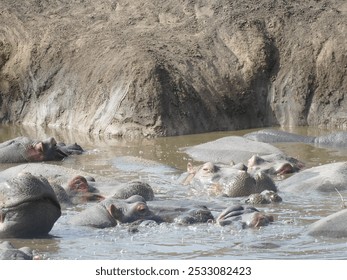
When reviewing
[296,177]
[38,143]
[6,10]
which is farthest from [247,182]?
[6,10]

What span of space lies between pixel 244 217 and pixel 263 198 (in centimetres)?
128

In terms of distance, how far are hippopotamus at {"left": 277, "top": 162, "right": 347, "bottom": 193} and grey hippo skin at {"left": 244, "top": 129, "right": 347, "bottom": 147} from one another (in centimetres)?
393

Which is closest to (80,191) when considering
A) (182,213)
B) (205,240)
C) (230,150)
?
(182,213)

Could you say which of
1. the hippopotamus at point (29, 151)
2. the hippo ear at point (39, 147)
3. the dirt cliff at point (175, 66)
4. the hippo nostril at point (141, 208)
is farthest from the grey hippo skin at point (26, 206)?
the dirt cliff at point (175, 66)

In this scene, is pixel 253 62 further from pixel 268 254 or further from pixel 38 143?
pixel 268 254

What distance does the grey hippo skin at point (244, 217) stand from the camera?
8.95m

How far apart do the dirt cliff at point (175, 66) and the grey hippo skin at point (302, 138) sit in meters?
2.09

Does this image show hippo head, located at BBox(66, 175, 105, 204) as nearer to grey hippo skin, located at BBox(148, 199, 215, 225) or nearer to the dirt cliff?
grey hippo skin, located at BBox(148, 199, 215, 225)

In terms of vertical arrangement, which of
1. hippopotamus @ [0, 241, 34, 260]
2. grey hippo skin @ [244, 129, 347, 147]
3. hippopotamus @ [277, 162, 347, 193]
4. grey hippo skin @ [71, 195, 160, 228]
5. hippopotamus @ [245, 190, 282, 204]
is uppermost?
hippopotamus @ [0, 241, 34, 260]

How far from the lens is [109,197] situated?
1009 centimetres

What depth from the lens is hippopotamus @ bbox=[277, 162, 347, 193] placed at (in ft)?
36.4

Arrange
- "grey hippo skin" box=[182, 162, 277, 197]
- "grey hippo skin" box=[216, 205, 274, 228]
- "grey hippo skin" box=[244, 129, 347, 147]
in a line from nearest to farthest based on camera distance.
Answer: "grey hippo skin" box=[216, 205, 274, 228] < "grey hippo skin" box=[182, 162, 277, 197] < "grey hippo skin" box=[244, 129, 347, 147]

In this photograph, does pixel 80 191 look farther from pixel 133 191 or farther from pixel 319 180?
pixel 319 180

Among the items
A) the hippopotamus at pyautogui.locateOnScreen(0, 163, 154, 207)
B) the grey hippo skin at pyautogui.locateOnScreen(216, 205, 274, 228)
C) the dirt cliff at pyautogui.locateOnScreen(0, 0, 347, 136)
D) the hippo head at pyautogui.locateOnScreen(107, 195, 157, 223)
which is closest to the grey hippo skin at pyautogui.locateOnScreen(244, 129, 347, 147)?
the dirt cliff at pyautogui.locateOnScreen(0, 0, 347, 136)
